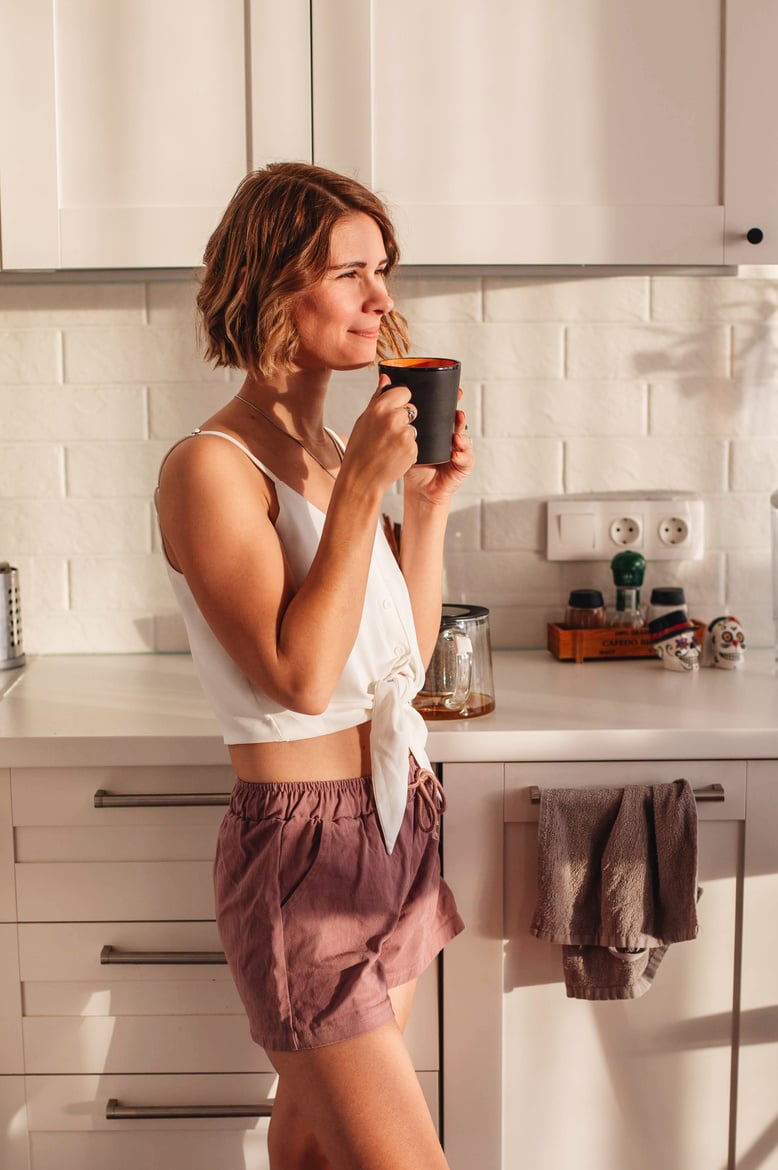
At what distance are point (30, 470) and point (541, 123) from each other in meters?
1.04

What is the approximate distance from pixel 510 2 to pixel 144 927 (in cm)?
139

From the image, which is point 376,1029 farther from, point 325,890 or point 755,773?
point 755,773

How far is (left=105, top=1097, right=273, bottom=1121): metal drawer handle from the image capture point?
1.61 m

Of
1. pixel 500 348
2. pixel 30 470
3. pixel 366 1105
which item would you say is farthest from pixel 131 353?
pixel 366 1105

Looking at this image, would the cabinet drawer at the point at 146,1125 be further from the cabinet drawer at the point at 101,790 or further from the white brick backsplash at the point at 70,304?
the white brick backsplash at the point at 70,304

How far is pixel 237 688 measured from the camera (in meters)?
1.21

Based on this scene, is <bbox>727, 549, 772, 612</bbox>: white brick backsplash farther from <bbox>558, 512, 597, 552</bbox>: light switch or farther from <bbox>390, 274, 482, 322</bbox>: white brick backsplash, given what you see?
<bbox>390, 274, 482, 322</bbox>: white brick backsplash

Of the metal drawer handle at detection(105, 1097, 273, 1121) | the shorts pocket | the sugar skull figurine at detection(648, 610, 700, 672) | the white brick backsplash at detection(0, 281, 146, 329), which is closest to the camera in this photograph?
the shorts pocket

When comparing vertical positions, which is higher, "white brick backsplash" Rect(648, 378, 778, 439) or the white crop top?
"white brick backsplash" Rect(648, 378, 778, 439)

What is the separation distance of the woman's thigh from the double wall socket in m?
1.07

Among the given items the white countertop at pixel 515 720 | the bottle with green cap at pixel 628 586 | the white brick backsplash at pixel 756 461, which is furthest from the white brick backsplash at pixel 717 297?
the white countertop at pixel 515 720

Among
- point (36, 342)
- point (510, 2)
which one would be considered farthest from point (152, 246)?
point (510, 2)

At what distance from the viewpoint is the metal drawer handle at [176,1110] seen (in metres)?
1.61

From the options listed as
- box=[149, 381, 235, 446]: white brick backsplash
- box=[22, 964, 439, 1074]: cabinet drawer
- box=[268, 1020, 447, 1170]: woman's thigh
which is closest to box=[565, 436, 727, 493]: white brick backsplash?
box=[149, 381, 235, 446]: white brick backsplash
